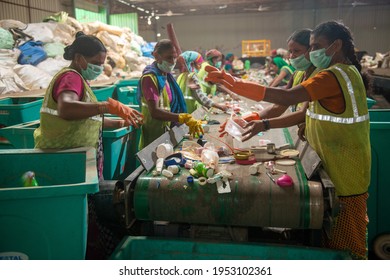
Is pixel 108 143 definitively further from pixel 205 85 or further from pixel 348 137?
pixel 205 85

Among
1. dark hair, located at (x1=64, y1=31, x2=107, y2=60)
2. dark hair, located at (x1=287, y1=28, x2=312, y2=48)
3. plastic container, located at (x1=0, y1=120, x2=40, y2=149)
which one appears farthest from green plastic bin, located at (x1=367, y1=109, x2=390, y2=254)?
plastic container, located at (x1=0, y1=120, x2=40, y2=149)

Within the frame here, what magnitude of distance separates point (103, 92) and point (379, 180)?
3637 millimetres

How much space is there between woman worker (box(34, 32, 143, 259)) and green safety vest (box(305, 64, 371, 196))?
1034 millimetres

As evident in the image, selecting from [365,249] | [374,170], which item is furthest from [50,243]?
[374,170]

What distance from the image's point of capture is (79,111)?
180cm

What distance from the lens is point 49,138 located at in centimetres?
194

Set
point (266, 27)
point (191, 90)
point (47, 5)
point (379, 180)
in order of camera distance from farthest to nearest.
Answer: point (266, 27), point (47, 5), point (191, 90), point (379, 180)

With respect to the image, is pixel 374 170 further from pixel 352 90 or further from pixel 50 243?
pixel 50 243

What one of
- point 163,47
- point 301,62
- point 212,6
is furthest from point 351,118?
point 212,6

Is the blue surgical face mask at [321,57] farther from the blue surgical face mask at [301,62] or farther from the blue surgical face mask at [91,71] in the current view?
the blue surgical face mask at [91,71]

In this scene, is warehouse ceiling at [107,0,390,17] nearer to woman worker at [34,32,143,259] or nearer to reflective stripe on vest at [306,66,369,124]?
woman worker at [34,32,143,259]

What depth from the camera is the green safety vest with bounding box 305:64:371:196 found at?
5.39ft

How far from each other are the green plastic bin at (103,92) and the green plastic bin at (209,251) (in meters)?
3.21

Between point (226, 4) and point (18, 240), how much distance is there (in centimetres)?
1775
